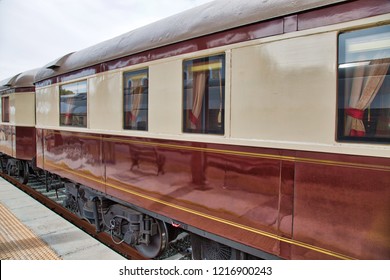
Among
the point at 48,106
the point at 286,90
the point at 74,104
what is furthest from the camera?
the point at 48,106

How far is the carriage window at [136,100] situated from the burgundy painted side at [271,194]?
0.22m

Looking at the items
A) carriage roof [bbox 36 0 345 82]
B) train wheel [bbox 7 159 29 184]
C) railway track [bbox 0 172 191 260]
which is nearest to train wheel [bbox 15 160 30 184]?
train wheel [bbox 7 159 29 184]

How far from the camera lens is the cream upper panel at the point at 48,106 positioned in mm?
5761

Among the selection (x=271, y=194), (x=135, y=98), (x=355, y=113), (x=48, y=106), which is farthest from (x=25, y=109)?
(x=355, y=113)

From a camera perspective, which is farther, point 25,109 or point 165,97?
point 25,109

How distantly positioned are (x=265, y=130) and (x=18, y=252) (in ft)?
11.4

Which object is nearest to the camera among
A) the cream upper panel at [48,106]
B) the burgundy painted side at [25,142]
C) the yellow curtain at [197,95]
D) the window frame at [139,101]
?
the yellow curtain at [197,95]

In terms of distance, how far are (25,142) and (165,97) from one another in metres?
7.29

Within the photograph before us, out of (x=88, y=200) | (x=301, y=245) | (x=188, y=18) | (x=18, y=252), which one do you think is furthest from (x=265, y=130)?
(x=88, y=200)

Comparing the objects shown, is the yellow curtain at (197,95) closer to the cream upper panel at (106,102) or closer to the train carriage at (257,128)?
the train carriage at (257,128)

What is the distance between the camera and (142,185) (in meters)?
3.64

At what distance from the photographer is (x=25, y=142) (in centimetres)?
876

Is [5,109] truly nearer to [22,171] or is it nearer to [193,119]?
[22,171]

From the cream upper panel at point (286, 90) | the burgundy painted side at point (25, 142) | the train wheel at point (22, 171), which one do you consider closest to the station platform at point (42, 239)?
the cream upper panel at point (286, 90)
